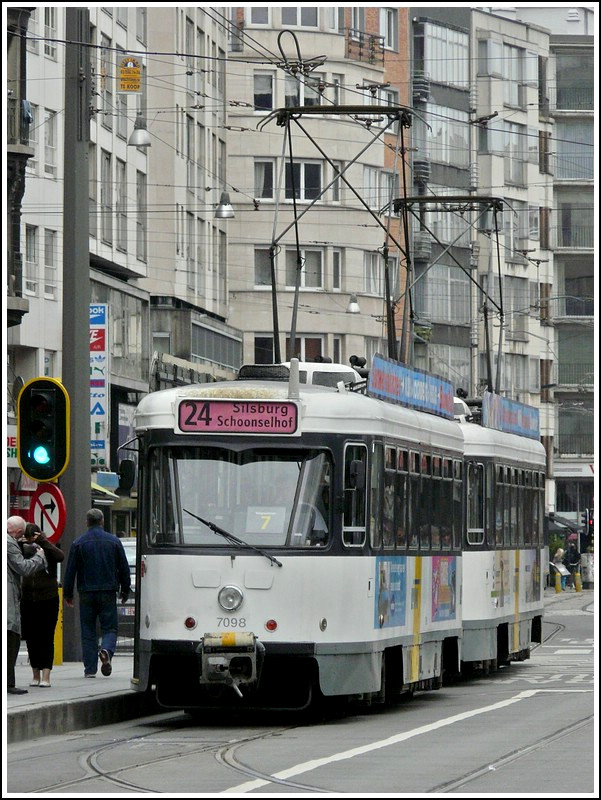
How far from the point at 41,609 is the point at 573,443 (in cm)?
8047

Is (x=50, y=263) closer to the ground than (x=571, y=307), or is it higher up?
closer to the ground

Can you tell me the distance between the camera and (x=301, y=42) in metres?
73.6

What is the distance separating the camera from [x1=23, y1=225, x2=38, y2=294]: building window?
1988 inches

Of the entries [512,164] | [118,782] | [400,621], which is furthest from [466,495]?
[512,164]

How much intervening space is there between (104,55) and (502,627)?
103 ft

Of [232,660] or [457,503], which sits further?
[457,503]

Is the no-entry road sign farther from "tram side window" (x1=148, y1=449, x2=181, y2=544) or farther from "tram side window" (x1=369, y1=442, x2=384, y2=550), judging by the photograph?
"tram side window" (x1=369, y1=442, x2=384, y2=550)

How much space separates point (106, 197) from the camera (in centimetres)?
5528

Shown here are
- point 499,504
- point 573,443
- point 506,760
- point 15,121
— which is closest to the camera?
point 506,760

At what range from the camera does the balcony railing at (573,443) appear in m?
98.3

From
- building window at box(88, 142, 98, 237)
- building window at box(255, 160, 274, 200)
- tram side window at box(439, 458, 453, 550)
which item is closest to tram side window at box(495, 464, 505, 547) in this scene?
tram side window at box(439, 458, 453, 550)

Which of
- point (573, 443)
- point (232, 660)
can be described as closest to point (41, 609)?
point (232, 660)

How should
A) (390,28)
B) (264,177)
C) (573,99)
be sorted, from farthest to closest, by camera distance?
1. (573,99)
2. (390,28)
3. (264,177)

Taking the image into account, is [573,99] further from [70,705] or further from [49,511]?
[70,705]
